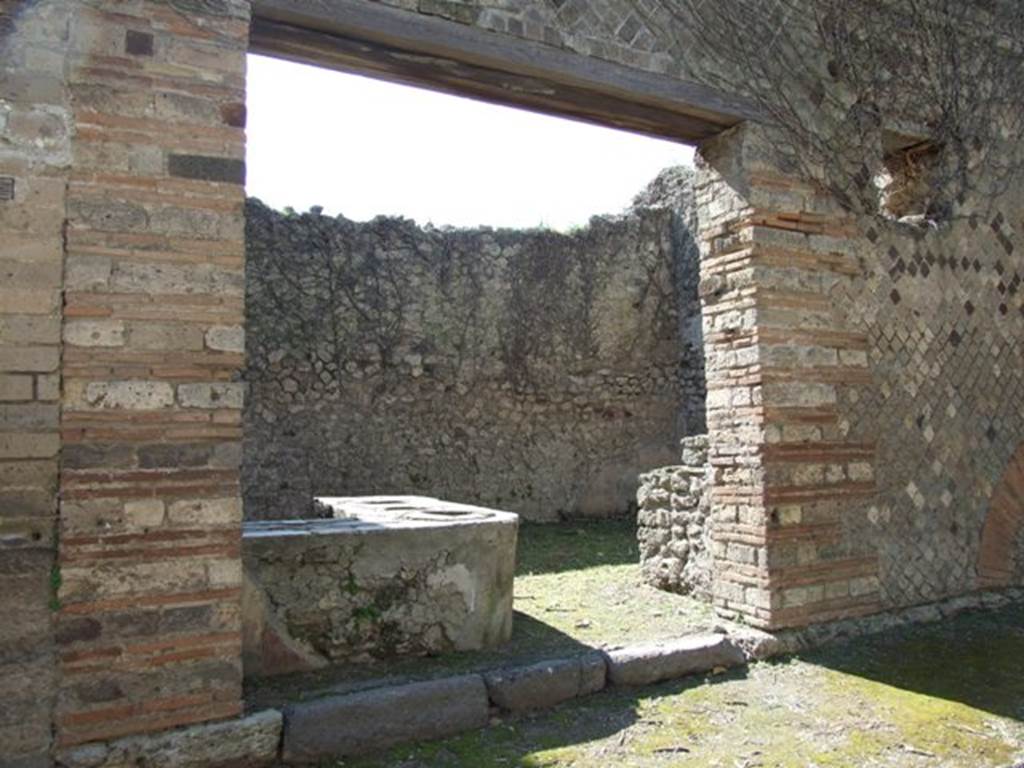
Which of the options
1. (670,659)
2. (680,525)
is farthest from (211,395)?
(680,525)

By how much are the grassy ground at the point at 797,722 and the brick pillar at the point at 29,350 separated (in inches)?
50.7

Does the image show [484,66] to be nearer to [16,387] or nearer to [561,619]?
[16,387]

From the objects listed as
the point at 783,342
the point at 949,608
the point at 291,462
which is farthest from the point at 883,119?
the point at 291,462

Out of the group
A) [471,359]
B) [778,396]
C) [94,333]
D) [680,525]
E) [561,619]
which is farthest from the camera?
[471,359]

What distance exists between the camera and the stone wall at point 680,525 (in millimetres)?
5832

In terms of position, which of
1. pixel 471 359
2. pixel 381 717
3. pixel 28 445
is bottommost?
pixel 381 717

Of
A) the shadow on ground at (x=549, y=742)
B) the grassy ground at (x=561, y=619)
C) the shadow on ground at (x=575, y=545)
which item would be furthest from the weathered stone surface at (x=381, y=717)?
the shadow on ground at (x=575, y=545)

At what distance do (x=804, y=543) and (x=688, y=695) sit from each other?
50.7 inches

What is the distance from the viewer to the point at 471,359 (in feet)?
33.8

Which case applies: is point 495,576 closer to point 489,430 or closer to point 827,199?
point 827,199

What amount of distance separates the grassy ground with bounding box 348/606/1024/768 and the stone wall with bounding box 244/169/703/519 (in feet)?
19.0

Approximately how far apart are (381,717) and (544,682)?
87 centimetres

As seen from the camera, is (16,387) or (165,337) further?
(165,337)

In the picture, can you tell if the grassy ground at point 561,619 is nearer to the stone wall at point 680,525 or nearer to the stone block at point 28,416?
the stone wall at point 680,525
